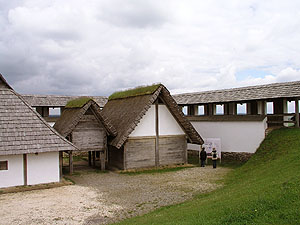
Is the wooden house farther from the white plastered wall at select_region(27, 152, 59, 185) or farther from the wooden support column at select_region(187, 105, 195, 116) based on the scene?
the wooden support column at select_region(187, 105, 195, 116)

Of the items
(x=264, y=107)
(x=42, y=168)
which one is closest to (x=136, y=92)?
(x=42, y=168)

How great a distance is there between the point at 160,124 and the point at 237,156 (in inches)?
243

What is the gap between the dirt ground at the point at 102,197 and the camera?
404 inches

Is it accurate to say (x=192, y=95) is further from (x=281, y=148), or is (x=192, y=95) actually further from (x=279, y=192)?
(x=279, y=192)

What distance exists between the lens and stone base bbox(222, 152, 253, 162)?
21.2 m

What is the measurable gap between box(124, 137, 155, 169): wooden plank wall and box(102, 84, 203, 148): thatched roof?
109cm

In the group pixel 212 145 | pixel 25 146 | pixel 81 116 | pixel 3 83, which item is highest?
pixel 3 83

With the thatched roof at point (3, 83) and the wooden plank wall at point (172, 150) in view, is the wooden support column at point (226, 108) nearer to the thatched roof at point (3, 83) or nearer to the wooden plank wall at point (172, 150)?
the wooden plank wall at point (172, 150)

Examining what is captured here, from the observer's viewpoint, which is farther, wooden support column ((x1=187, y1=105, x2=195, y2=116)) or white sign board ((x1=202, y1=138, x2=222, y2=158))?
wooden support column ((x1=187, y1=105, x2=195, y2=116))

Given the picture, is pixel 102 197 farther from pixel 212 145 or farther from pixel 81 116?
pixel 212 145

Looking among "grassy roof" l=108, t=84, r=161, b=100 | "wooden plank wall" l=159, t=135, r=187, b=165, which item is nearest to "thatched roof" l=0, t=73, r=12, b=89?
"grassy roof" l=108, t=84, r=161, b=100

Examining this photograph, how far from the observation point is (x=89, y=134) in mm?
19156

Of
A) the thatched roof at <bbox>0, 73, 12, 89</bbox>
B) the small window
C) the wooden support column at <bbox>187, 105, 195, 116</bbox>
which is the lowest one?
the small window

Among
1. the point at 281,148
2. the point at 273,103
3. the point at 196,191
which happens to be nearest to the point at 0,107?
the point at 196,191
